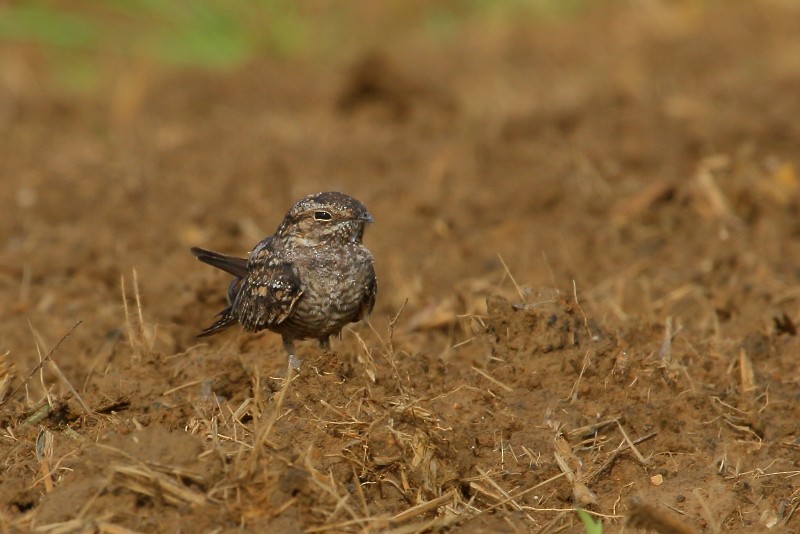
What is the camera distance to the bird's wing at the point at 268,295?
556 centimetres

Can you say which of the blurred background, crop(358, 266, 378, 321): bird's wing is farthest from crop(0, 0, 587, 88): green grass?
crop(358, 266, 378, 321): bird's wing

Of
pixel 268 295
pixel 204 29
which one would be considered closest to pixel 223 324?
pixel 268 295

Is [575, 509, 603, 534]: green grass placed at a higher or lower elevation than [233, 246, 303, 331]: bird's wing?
lower

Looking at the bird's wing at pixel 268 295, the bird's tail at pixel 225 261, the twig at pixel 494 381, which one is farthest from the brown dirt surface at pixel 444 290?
the bird's tail at pixel 225 261

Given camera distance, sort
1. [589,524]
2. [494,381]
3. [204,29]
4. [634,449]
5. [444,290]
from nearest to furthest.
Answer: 1. [589,524]
2. [634,449]
3. [494,381]
4. [444,290]
5. [204,29]

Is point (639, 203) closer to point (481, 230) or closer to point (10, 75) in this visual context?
point (481, 230)

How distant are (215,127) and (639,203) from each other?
4.39 meters

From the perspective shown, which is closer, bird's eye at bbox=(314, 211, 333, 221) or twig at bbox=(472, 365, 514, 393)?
twig at bbox=(472, 365, 514, 393)

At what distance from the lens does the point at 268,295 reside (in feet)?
18.3

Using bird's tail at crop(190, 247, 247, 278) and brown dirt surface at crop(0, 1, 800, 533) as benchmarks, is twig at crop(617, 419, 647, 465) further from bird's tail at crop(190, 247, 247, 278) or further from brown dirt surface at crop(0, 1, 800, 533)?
bird's tail at crop(190, 247, 247, 278)

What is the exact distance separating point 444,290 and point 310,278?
1957 millimetres

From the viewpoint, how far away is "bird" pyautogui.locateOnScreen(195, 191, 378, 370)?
18.3 feet

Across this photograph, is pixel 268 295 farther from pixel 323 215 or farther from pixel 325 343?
pixel 325 343

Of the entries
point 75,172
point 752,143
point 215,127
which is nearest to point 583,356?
point 752,143
